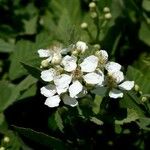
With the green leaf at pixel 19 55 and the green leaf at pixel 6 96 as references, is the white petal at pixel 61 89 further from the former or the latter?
the green leaf at pixel 19 55

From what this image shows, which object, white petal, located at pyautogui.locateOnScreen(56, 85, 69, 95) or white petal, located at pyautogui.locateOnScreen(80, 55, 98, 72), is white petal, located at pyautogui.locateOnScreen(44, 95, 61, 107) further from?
white petal, located at pyautogui.locateOnScreen(80, 55, 98, 72)

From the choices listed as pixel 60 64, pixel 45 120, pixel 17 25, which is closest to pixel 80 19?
pixel 17 25

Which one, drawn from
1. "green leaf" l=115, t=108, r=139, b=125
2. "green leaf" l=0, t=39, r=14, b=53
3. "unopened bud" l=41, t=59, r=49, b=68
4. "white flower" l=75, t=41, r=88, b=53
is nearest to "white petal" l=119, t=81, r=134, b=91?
"green leaf" l=115, t=108, r=139, b=125

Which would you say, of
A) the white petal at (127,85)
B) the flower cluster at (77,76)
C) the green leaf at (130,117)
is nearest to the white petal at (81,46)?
the flower cluster at (77,76)

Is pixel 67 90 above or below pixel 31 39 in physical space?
above

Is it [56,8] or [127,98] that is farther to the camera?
[56,8]

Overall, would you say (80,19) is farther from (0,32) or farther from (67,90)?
(67,90)

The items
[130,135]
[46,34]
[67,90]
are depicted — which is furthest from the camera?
[46,34]
